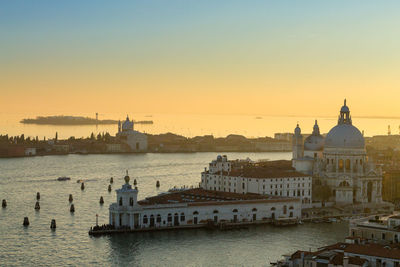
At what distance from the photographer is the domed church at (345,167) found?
159ft

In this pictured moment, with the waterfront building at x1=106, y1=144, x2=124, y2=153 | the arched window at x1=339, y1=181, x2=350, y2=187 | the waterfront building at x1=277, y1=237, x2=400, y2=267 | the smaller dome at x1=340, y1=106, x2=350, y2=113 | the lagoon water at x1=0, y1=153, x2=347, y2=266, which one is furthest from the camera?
the waterfront building at x1=106, y1=144, x2=124, y2=153

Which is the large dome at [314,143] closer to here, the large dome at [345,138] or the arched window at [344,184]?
the large dome at [345,138]

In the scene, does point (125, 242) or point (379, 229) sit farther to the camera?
point (125, 242)

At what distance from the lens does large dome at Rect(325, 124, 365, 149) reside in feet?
166

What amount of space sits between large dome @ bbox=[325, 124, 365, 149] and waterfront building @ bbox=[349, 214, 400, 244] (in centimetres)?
2215

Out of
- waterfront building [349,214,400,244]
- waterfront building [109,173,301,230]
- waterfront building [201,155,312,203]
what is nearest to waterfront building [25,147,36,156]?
waterfront building [201,155,312,203]

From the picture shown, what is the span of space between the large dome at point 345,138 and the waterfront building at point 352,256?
2575cm

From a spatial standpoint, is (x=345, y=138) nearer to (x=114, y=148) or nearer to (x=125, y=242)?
(x=125, y=242)

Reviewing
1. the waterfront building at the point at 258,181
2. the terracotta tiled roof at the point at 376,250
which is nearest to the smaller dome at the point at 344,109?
the waterfront building at the point at 258,181

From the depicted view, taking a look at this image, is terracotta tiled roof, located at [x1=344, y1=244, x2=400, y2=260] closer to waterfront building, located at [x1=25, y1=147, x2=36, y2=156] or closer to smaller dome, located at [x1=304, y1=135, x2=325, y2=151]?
smaller dome, located at [x1=304, y1=135, x2=325, y2=151]

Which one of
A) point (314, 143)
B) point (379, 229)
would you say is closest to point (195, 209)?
point (379, 229)

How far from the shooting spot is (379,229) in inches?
1093

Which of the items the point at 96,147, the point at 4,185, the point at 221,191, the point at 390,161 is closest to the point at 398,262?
the point at 221,191

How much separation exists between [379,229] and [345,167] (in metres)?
22.8
